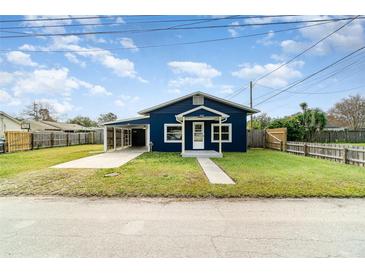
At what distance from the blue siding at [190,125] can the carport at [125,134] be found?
81 cm

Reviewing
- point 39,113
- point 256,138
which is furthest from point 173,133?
point 39,113

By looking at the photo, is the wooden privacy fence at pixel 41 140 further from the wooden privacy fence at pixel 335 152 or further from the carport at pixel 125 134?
the wooden privacy fence at pixel 335 152

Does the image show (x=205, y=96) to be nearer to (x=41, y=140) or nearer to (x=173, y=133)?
(x=173, y=133)

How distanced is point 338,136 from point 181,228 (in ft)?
80.7

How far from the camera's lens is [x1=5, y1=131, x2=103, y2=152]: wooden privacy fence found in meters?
15.1

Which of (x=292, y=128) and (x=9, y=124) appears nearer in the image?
(x=292, y=128)

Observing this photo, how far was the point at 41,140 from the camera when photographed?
18.5 metres

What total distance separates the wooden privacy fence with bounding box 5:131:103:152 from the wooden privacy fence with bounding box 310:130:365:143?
76.2ft

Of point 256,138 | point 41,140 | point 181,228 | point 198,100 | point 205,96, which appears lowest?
point 181,228

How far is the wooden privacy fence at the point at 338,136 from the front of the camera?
830 inches

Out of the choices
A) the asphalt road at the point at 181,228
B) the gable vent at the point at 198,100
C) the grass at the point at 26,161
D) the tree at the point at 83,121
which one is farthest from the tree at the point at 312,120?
the tree at the point at 83,121

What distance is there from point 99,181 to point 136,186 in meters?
1.22

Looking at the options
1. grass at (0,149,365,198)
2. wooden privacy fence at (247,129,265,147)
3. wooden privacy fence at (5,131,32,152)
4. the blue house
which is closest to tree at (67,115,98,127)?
wooden privacy fence at (5,131,32,152)

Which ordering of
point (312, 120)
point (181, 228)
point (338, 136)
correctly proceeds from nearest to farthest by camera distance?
point (181, 228) < point (312, 120) < point (338, 136)
